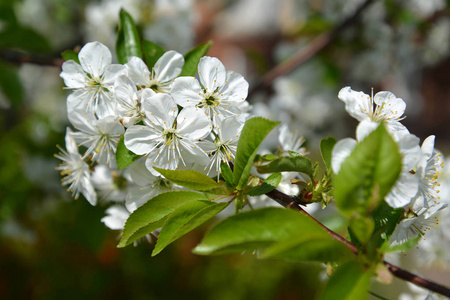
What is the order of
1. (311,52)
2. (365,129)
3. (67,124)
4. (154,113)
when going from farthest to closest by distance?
(67,124)
(311,52)
(154,113)
(365,129)

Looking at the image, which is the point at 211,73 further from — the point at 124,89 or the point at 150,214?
the point at 150,214

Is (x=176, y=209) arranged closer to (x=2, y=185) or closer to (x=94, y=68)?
(x=94, y=68)

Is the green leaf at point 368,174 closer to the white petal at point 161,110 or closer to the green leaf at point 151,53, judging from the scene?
the white petal at point 161,110

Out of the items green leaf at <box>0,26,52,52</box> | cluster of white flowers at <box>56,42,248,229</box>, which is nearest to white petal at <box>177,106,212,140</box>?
cluster of white flowers at <box>56,42,248,229</box>

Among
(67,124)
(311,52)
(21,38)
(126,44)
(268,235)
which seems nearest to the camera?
(268,235)

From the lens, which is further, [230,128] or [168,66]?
[168,66]

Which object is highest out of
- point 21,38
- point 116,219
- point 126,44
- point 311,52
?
point 311,52

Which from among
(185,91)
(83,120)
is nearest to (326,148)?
(185,91)

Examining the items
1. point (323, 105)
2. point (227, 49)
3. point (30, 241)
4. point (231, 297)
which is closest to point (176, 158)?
point (323, 105)
